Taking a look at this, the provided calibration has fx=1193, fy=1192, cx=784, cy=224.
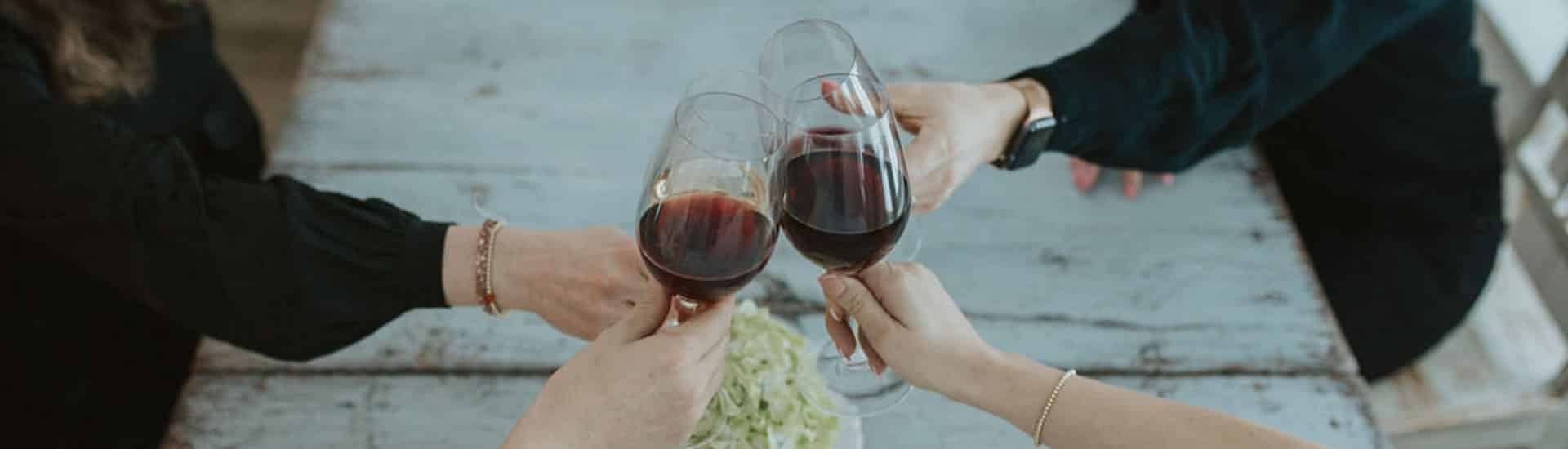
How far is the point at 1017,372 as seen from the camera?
96 centimetres

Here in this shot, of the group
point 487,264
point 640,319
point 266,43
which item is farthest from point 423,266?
point 266,43

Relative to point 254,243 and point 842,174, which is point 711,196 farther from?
point 254,243

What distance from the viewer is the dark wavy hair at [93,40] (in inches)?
48.0

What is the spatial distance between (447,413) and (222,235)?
0.88 feet

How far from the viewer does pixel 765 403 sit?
3.13ft

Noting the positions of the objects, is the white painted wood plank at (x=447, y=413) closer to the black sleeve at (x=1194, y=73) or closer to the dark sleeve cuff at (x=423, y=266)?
the dark sleeve cuff at (x=423, y=266)

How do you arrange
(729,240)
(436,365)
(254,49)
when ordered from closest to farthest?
(729,240), (436,365), (254,49)

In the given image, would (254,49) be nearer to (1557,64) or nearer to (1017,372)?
(1017,372)

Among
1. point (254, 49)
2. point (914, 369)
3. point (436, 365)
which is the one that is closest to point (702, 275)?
point (914, 369)

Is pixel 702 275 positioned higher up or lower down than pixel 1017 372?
higher up

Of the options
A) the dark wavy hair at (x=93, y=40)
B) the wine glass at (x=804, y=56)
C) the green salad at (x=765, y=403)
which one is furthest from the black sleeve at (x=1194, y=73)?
the dark wavy hair at (x=93, y=40)

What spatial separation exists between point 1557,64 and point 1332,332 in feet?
2.18

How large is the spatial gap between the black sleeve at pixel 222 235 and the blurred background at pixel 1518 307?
54 centimetres

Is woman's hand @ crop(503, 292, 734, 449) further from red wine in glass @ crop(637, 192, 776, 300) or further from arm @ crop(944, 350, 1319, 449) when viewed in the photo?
arm @ crop(944, 350, 1319, 449)
